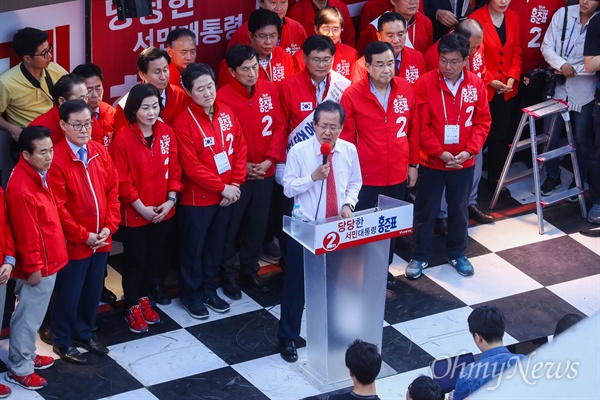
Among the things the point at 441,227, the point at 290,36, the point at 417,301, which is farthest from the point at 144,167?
the point at 441,227

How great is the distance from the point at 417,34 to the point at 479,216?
54.0 inches

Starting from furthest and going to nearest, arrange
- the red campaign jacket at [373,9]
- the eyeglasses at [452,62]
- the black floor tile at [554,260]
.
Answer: the red campaign jacket at [373,9], the black floor tile at [554,260], the eyeglasses at [452,62]

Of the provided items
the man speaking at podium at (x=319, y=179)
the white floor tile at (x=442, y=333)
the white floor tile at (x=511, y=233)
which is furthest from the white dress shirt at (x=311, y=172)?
the white floor tile at (x=511, y=233)

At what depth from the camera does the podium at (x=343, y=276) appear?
3996 mm

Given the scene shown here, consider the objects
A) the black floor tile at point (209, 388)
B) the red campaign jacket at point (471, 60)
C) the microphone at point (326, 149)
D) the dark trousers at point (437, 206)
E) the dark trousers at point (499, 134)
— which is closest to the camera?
the microphone at point (326, 149)

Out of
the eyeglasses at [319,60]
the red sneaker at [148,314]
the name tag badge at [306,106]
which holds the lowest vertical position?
the red sneaker at [148,314]

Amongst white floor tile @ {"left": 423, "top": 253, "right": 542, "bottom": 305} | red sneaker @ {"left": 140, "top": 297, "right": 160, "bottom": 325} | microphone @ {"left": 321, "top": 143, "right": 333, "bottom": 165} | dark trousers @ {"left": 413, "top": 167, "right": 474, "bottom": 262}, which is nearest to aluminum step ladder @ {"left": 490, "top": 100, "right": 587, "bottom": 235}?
white floor tile @ {"left": 423, "top": 253, "right": 542, "bottom": 305}

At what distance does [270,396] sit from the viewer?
4.29m

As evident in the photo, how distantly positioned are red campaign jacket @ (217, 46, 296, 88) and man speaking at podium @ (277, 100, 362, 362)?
116 centimetres

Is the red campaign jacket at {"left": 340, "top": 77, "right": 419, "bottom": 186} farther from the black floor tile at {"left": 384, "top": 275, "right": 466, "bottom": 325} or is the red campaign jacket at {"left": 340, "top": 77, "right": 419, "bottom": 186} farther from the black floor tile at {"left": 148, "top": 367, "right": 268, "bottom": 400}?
the black floor tile at {"left": 148, "top": 367, "right": 268, "bottom": 400}

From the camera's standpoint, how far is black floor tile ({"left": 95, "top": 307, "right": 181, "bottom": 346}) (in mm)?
4723

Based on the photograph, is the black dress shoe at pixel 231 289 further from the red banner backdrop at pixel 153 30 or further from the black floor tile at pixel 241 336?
the red banner backdrop at pixel 153 30

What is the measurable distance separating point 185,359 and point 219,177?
100 centimetres

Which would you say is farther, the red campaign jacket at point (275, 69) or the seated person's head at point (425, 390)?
the red campaign jacket at point (275, 69)
